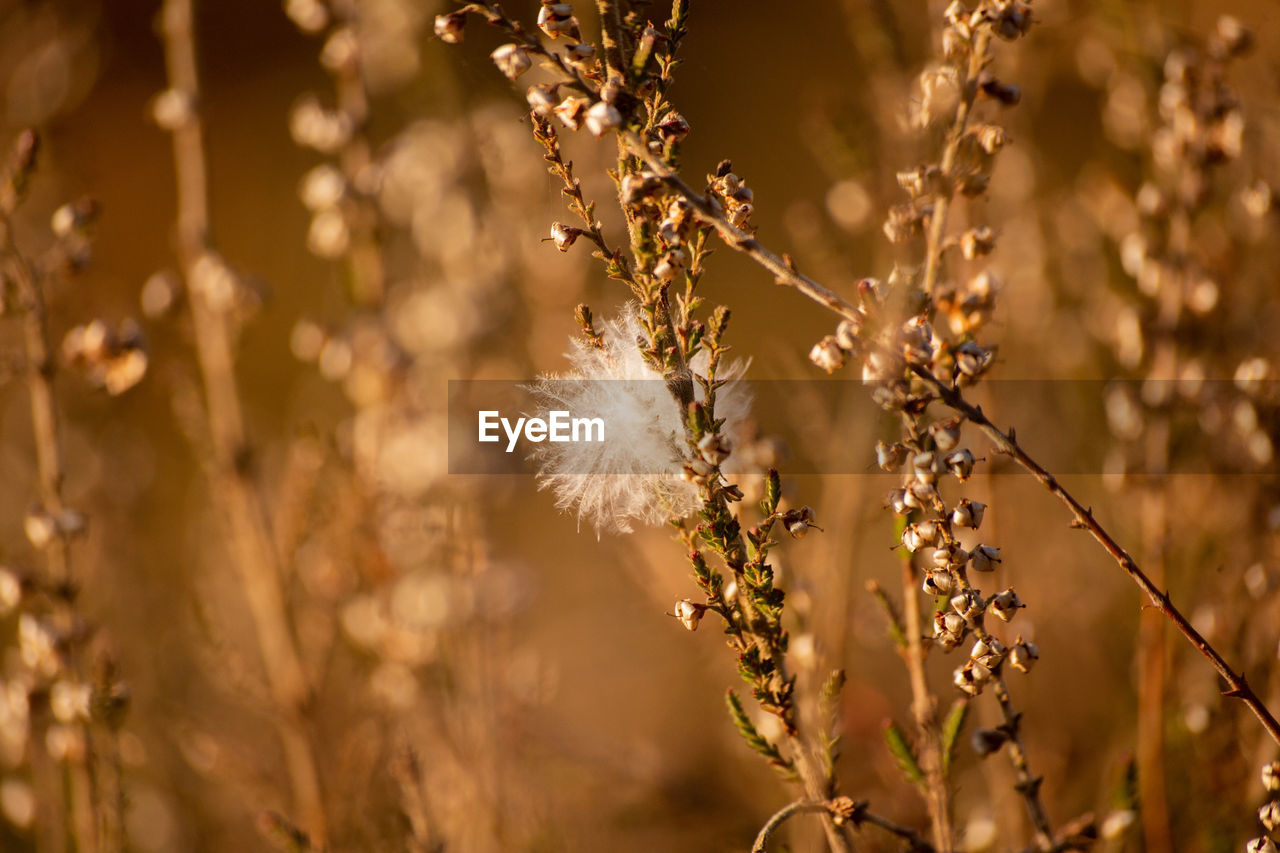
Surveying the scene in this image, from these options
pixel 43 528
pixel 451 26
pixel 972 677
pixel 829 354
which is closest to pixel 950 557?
pixel 972 677

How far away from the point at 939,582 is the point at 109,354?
1.35m

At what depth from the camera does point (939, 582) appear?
0.78 meters

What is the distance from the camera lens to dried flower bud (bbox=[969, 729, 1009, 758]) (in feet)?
2.79

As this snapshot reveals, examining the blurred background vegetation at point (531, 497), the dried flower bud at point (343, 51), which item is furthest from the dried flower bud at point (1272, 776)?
the dried flower bud at point (343, 51)

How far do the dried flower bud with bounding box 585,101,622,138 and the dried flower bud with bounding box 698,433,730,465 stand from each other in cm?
28

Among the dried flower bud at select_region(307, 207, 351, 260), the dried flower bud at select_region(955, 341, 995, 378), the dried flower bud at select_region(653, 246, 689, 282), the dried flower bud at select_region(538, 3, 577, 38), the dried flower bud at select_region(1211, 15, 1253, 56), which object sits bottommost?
the dried flower bud at select_region(955, 341, 995, 378)

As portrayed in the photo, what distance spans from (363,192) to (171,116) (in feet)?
1.14

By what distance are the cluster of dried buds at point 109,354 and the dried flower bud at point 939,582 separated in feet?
4.21

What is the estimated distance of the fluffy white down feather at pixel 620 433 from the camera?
0.93 m

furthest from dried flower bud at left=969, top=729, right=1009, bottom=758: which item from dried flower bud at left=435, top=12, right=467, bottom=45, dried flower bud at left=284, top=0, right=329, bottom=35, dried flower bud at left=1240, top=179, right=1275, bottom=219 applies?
dried flower bud at left=284, top=0, right=329, bottom=35

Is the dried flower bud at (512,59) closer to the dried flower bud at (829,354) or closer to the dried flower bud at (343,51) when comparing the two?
the dried flower bud at (829,354)

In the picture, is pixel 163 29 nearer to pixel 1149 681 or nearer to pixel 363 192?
pixel 363 192

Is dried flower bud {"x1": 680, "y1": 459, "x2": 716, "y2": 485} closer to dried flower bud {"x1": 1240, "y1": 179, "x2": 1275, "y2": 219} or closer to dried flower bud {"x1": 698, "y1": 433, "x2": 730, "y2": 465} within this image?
dried flower bud {"x1": 698, "y1": 433, "x2": 730, "y2": 465}

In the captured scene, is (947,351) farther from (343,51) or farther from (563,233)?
(343,51)
